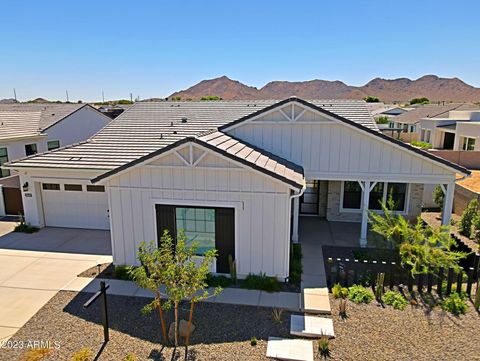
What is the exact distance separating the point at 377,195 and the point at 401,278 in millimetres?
5519

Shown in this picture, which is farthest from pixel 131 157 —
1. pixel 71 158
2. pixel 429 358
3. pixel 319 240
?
pixel 429 358

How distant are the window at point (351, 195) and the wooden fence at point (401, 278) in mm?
5294

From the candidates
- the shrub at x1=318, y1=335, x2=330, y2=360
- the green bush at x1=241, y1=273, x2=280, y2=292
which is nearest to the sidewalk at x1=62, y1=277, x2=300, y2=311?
the green bush at x1=241, y1=273, x2=280, y2=292

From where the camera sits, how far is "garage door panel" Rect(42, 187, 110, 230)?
1408 centimetres

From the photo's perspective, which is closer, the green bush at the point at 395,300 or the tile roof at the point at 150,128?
the green bush at the point at 395,300

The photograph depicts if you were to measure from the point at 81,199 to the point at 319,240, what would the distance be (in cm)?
955

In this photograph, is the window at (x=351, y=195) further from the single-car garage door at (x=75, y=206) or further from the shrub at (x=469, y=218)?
the single-car garage door at (x=75, y=206)

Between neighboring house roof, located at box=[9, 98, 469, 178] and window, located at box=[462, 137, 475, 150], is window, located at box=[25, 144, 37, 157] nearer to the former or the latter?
neighboring house roof, located at box=[9, 98, 469, 178]

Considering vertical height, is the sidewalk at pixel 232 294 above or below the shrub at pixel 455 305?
below

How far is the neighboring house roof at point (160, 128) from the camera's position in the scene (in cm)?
1265

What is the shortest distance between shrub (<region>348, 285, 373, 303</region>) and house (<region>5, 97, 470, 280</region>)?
1.83 metres

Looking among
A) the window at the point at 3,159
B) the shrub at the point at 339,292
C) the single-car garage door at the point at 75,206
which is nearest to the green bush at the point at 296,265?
the shrub at the point at 339,292

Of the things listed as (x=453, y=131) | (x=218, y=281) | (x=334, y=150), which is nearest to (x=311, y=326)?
(x=218, y=281)

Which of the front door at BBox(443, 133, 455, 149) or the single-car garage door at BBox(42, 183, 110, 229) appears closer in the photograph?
the single-car garage door at BBox(42, 183, 110, 229)
